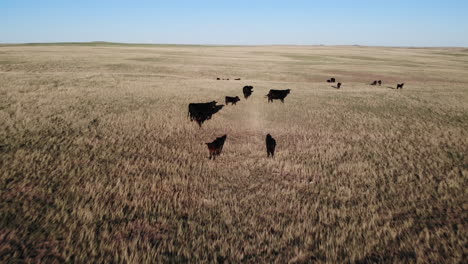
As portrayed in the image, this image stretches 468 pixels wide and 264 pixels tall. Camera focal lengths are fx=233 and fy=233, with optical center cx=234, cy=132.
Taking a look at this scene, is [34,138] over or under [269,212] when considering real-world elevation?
over

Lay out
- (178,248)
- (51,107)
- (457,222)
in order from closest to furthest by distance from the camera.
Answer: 1. (178,248)
2. (457,222)
3. (51,107)

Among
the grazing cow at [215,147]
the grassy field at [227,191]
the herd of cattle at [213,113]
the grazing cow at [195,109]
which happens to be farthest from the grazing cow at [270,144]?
the grazing cow at [195,109]

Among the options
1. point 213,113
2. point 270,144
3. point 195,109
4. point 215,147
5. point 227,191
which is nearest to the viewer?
point 227,191

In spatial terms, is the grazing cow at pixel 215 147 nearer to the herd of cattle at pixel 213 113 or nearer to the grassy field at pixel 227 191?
the herd of cattle at pixel 213 113

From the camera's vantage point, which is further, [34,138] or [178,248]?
[34,138]

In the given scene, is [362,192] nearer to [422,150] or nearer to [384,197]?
[384,197]

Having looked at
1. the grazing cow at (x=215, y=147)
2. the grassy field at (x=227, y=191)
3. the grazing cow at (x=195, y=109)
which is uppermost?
the grazing cow at (x=195, y=109)

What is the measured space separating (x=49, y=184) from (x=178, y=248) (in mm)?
3564

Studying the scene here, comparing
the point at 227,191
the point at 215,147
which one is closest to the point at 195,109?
the point at 215,147

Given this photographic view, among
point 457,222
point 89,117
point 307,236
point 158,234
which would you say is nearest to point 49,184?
point 158,234

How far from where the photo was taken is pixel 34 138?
24.5 feet

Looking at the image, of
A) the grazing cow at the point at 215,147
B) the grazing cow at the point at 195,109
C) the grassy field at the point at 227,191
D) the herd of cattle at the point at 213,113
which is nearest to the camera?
the grassy field at the point at 227,191

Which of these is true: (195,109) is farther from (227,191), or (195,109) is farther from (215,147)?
(227,191)

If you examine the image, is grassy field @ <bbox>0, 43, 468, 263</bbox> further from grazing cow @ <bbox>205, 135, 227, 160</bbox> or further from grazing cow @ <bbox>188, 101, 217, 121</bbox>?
grazing cow @ <bbox>188, 101, 217, 121</bbox>
